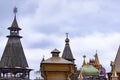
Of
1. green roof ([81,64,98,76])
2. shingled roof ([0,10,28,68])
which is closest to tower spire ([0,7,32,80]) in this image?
shingled roof ([0,10,28,68])

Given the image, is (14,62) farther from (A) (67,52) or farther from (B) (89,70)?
(B) (89,70)

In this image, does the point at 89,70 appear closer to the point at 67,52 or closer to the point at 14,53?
the point at 67,52

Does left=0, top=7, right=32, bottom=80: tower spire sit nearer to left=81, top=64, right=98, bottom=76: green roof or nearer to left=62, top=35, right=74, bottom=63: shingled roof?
left=62, top=35, right=74, bottom=63: shingled roof

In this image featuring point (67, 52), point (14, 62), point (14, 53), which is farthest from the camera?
point (67, 52)

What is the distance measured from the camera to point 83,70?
53.5 metres

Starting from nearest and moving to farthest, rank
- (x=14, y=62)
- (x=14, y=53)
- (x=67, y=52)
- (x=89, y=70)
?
(x=14, y=62) → (x=14, y=53) → (x=89, y=70) → (x=67, y=52)

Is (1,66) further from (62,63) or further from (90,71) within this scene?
(62,63)

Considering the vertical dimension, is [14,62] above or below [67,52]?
below

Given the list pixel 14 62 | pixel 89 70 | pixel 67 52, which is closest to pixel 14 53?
pixel 14 62

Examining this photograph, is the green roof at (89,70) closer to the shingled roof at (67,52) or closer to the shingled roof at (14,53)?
the shingled roof at (67,52)

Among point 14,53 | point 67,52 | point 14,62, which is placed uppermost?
point 67,52

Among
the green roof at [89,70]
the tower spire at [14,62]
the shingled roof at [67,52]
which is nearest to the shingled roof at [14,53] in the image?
the tower spire at [14,62]

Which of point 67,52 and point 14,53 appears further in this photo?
point 67,52

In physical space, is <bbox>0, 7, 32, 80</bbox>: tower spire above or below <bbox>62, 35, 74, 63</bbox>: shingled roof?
below
